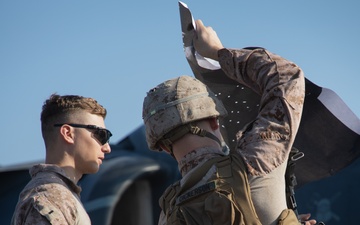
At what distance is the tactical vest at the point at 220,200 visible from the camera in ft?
11.1

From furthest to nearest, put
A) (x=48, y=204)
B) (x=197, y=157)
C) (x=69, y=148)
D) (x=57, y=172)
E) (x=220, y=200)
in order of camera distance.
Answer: (x=69, y=148)
(x=57, y=172)
(x=48, y=204)
(x=197, y=157)
(x=220, y=200)

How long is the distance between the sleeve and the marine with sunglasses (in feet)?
5.11

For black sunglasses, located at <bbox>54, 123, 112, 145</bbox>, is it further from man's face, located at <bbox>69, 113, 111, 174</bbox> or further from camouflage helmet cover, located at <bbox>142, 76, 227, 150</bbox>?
camouflage helmet cover, located at <bbox>142, 76, 227, 150</bbox>

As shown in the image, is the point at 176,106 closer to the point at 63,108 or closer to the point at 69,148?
the point at 69,148

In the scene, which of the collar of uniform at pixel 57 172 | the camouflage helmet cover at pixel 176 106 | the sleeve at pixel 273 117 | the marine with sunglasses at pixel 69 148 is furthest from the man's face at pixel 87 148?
the sleeve at pixel 273 117

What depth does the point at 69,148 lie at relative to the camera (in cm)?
523

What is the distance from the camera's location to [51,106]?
17.8 ft

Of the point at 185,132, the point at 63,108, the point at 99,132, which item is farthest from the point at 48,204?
the point at 185,132

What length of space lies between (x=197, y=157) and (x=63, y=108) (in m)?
1.97

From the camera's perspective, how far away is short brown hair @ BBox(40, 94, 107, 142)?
17.6 feet

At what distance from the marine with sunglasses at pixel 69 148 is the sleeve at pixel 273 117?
1557 mm

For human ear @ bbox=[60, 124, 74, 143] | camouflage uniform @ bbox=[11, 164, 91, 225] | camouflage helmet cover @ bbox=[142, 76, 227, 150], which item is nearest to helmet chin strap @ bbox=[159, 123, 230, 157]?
camouflage helmet cover @ bbox=[142, 76, 227, 150]

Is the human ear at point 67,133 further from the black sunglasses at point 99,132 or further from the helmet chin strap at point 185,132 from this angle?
the helmet chin strap at point 185,132

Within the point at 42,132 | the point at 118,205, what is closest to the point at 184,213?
the point at 42,132
